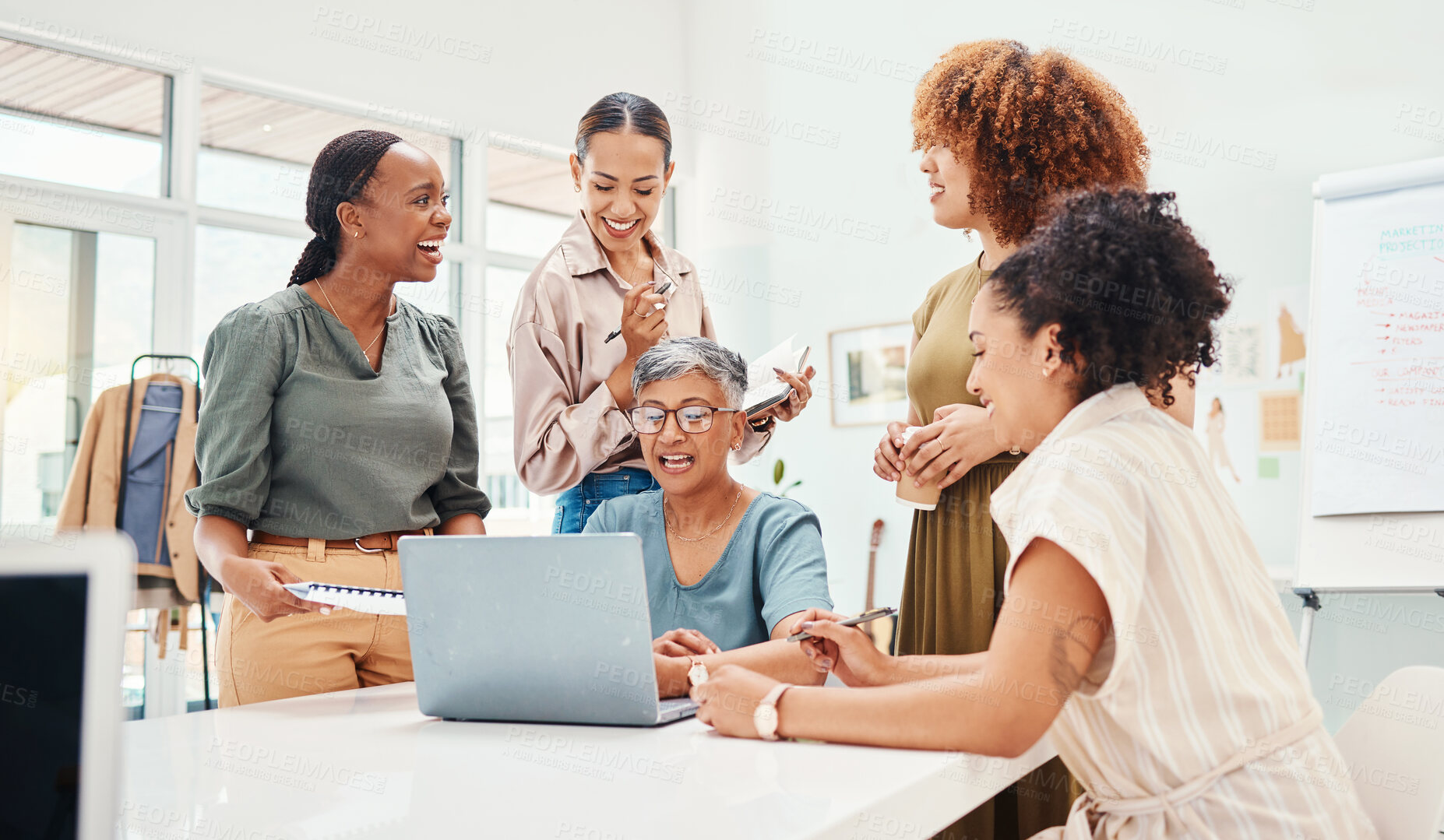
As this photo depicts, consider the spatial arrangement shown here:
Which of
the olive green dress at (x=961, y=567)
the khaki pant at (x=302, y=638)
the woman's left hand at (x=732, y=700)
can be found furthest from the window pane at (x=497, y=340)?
the woman's left hand at (x=732, y=700)

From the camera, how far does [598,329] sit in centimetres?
207

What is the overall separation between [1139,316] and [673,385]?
902 millimetres

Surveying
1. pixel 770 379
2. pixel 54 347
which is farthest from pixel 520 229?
pixel 770 379

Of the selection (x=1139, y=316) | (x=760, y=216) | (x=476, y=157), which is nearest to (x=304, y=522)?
(x=1139, y=316)

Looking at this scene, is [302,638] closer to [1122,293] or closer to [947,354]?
[947,354]

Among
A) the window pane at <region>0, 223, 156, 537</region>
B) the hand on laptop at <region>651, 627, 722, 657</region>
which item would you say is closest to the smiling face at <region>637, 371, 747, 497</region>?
the hand on laptop at <region>651, 627, 722, 657</region>

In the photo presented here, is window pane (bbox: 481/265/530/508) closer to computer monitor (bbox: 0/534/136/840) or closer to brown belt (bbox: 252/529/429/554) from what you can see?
brown belt (bbox: 252/529/429/554)

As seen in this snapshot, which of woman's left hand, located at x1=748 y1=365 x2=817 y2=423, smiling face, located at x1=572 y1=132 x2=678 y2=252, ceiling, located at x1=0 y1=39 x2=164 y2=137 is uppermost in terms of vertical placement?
ceiling, located at x1=0 y1=39 x2=164 y2=137

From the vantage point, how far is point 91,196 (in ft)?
13.7

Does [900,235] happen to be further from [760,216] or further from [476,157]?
[476,157]

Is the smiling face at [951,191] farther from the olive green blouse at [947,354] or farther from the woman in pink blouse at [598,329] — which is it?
A: the woman in pink blouse at [598,329]

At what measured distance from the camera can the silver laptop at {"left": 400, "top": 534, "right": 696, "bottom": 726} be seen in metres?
1.12

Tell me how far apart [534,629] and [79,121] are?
4.11 meters

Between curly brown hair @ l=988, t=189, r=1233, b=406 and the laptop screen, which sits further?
curly brown hair @ l=988, t=189, r=1233, b=406
